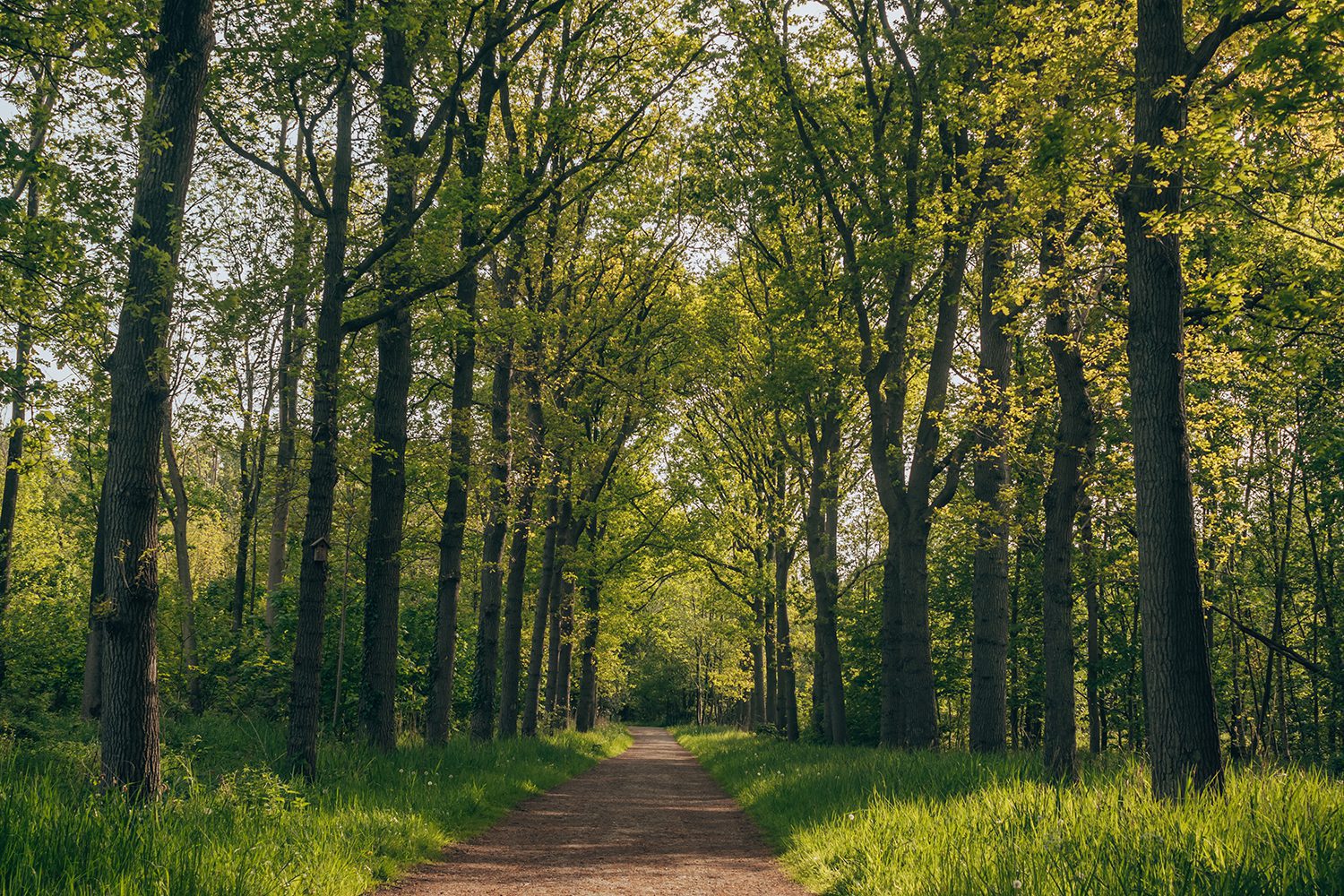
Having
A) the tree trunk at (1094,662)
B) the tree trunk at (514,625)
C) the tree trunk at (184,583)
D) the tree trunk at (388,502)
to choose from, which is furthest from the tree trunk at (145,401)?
the tree trunk at (1094,662)

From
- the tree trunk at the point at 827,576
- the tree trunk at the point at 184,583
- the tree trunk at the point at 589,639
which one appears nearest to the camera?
the tree trunk at the point at 184,583

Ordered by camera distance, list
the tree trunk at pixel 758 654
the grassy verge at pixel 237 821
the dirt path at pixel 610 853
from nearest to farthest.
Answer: the grassy verge at pixel 237 821 → the dirt path at pixel 610 853 → the tree trunk at pixel 758 654

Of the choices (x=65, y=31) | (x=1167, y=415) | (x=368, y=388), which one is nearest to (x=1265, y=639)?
(x=1167, y=415)

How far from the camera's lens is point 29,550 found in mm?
39781

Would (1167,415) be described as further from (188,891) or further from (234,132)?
(234,132)

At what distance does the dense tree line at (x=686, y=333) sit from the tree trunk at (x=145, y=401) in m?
0.04

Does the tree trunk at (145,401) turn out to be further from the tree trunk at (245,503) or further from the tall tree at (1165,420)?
the tree trunk at (245,503)

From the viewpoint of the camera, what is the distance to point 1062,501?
36.1 ft

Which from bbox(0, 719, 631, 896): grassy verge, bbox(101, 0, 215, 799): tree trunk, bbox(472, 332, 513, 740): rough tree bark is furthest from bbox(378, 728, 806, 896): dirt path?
bbox(472, 332, 513, 740): rough tree bark

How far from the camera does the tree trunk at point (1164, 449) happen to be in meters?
7.18

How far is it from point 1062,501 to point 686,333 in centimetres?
1354

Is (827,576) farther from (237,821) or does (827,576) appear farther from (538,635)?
(237,821)

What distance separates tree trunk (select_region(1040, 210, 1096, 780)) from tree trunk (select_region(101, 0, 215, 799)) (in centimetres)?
982

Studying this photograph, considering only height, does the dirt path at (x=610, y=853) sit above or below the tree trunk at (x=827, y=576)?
below
